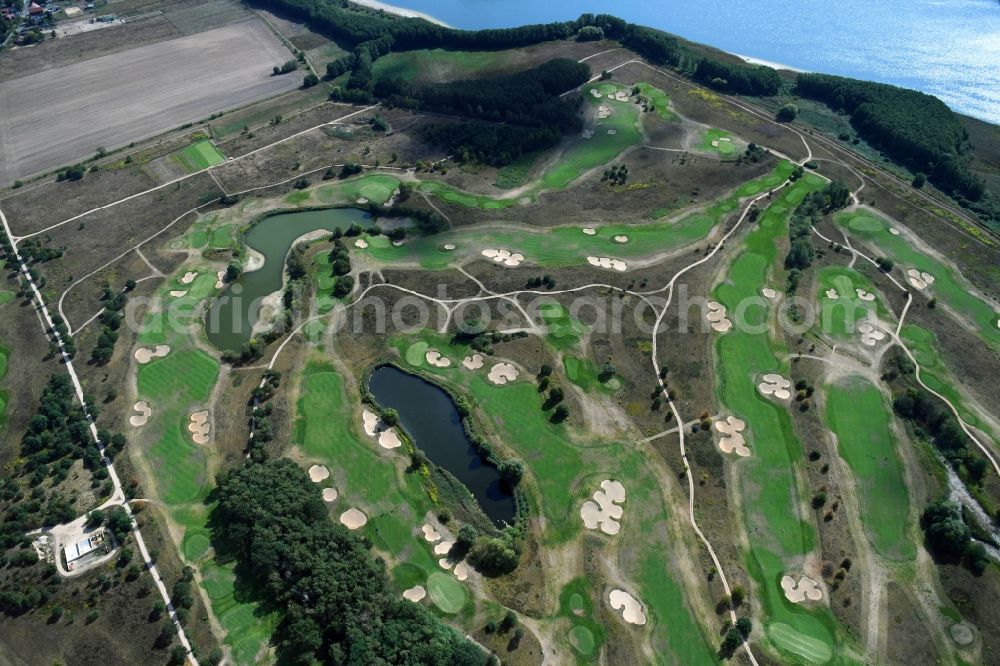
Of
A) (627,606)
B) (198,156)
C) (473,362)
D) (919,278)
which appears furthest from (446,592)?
(198,156)

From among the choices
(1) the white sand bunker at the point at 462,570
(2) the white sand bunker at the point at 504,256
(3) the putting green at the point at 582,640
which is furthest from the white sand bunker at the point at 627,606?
(2) the white sand bunker at the point at 504,256

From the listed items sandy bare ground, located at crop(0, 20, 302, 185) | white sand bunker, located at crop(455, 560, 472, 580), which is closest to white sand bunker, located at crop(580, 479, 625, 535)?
white sand bunker, located at crop(455, 560, 472, 580)

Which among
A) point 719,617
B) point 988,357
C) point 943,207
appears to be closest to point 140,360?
point 719,617

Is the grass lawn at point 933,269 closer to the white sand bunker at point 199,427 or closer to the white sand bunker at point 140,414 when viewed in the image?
the white sand bunker at point 199,427

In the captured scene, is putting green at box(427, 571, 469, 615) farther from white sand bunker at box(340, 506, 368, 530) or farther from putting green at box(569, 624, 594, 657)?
putting green at box(569, 624, 594, 657)

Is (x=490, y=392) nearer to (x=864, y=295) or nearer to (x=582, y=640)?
(x=582, y=640)

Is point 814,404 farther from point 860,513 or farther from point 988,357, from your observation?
point 988,357
